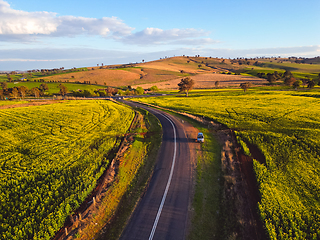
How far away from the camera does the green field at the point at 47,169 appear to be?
14.6 m

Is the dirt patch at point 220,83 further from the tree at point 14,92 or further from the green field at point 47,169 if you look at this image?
the green field at point 47,169

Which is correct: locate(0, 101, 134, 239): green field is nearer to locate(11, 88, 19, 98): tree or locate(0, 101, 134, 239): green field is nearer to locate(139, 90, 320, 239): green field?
locate(139, 90, 320, 239): green field

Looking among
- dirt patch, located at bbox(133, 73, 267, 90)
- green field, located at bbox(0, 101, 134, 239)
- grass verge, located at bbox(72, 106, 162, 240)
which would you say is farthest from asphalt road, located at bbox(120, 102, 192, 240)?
dirt patch, located at bbox(133, 73, 267, 90)

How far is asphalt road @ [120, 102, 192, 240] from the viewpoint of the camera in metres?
14.0

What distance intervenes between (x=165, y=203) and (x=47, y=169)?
16.1m

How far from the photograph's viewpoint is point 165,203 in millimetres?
16797

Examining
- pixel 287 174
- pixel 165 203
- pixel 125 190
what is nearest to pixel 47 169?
pixel 125 190

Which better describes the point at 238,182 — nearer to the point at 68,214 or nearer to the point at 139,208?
the point at 139,208

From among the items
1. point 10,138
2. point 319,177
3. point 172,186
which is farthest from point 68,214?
point 10,138

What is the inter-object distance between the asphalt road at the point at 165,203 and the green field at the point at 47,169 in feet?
20.1

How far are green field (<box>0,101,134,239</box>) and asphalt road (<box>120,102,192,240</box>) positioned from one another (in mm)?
6133

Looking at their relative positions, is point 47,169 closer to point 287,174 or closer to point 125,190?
point 125,190

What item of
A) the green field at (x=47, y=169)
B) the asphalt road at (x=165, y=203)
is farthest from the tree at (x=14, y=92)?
the asphalt road at (x=165, y=203)

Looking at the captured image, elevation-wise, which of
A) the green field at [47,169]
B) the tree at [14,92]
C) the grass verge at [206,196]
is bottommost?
the grass verge at [206,196]
